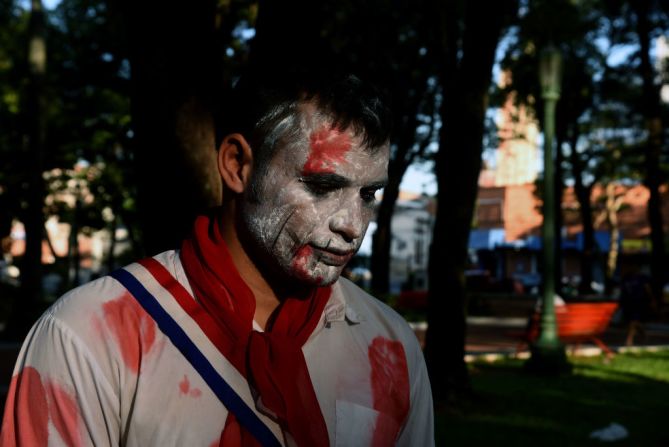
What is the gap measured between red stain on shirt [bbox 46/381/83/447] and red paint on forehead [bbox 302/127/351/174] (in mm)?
663

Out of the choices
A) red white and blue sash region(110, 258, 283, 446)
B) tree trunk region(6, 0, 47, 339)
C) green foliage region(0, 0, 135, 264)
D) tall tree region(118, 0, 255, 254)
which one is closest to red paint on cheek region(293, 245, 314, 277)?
red white and blue sash region(110, 258, 283, 446)

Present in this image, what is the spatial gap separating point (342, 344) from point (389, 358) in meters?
0.13

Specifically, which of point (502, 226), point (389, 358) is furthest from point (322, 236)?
point (502, 226)

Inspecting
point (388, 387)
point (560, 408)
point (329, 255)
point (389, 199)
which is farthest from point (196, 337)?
point (389, 199)

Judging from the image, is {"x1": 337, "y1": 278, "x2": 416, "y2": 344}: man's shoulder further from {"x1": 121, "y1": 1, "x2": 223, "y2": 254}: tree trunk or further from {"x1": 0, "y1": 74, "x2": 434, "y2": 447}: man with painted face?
{"x1": 121, "y1": 1, "x2": 223, "y2": 254}: tree trunk

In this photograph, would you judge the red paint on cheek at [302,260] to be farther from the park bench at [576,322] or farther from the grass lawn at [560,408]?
the park bench at [576,322]

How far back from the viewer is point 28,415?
175cm

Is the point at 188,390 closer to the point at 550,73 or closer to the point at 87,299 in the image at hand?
the point at 87,299

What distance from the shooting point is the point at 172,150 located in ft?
15.8

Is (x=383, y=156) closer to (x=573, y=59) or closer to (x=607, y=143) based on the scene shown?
(x=573, y=59)

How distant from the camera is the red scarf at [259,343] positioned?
1.83 meters

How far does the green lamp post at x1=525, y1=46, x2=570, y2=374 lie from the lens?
43.3ft

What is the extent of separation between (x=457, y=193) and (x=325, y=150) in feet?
26.9

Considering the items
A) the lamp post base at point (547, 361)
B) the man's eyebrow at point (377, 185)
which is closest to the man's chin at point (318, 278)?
the man's eyebrow at point (377, 185)
